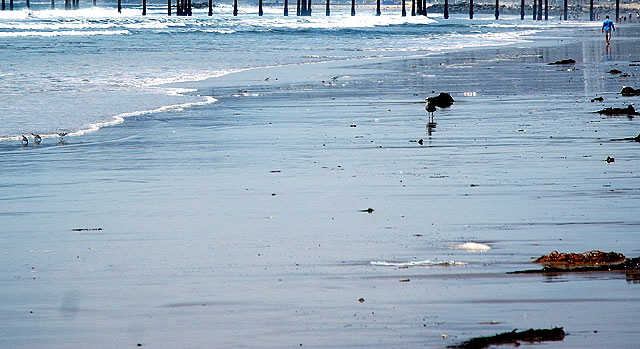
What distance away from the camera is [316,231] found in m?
7.27

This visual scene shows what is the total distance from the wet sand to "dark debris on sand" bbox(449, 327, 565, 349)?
10cm

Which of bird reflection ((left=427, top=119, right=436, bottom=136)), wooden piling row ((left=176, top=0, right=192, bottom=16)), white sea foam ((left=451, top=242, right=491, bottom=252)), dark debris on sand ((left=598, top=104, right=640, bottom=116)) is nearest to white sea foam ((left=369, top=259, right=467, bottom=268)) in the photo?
white sea foam ((left=451, top=242, right=491, bottom=252))

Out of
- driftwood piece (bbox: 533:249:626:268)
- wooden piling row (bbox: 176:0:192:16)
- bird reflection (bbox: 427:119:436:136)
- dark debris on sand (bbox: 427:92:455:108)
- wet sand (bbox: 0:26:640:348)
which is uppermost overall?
wooden piling row (bbox: 176:0:192:16)

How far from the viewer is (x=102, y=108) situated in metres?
17.7

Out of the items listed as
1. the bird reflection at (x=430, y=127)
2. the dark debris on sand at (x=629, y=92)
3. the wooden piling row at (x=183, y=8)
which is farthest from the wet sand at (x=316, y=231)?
the wooden piling row at (x=183, y=8)

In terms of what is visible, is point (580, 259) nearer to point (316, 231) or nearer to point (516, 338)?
point (516, 338)

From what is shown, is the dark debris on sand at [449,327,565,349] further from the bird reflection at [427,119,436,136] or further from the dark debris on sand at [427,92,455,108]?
the dark debris on sand at [427,92,455,108]

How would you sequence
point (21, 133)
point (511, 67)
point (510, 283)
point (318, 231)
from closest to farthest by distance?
point (510, 283) < point (318, 231) < point (21, 133) < point (511, 67)

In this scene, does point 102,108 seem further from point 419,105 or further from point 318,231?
point 318,231

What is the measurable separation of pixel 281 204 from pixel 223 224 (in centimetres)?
89

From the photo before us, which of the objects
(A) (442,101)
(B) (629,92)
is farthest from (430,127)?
(B) (629,92)

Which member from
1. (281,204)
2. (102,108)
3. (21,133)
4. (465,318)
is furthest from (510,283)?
(102,108)

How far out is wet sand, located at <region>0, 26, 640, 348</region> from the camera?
5.05 meters

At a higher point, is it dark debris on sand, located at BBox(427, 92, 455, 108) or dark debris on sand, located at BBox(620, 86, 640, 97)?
dark debris on sand, located at BBox(620, 86, 640, 97)
